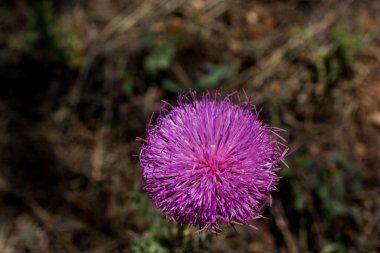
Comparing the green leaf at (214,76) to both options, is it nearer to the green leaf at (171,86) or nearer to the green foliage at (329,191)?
the green leaf at (171,86)

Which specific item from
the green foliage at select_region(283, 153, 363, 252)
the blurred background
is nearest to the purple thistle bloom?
the blurred background

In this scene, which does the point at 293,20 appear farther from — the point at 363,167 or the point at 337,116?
the point at 363,167

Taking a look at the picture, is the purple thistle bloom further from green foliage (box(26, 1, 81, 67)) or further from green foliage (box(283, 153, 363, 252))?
green foliage (box(26, 1, 81, 67))

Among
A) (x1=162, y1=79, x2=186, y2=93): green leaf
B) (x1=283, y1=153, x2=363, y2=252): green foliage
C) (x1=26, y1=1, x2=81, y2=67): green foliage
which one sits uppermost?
(x1=26, y1=1, x2=81, y2=67): green foliage

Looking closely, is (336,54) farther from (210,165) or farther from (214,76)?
(210,165)

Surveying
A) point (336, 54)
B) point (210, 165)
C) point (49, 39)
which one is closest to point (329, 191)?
point (336, 54)

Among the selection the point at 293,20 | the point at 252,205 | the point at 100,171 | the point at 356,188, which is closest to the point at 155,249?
the point at 252,205
